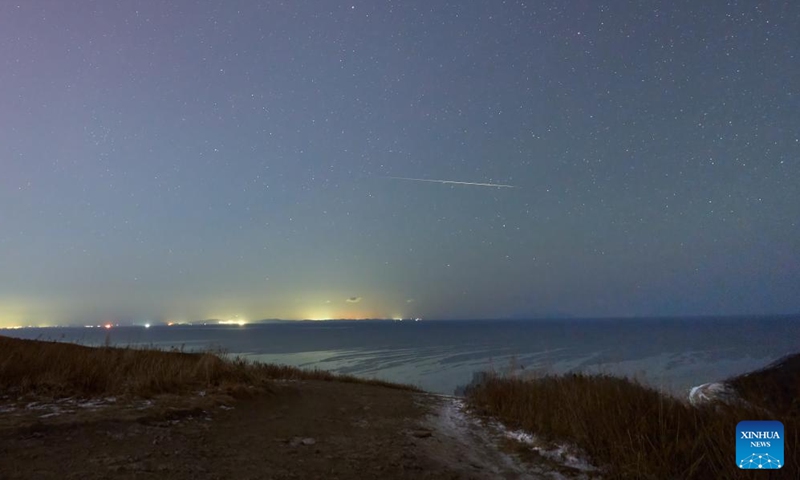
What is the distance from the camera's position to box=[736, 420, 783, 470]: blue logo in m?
4.86

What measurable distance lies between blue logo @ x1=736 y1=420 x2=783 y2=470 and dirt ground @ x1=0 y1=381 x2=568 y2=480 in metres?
2.26

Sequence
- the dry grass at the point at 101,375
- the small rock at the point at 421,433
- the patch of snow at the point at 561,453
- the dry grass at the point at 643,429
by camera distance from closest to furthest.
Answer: the dry grass at the point at 643,429 < the patch of snow at the point at 561,453 < the small rock at the point at 421,433 < the dry grass at the point at 101,375

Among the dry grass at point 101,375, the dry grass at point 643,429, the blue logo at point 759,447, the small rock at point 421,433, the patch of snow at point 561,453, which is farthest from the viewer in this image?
the dry grass at point 101,375

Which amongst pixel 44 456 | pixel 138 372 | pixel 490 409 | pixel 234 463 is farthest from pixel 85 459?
pixel 490 409

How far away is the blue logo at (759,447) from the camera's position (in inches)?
191

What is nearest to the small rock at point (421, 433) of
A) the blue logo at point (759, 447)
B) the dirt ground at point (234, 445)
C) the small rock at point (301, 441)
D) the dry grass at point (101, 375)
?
the dirt ground at point (234, 445)

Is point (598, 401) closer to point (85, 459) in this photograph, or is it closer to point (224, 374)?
point (85, 459)

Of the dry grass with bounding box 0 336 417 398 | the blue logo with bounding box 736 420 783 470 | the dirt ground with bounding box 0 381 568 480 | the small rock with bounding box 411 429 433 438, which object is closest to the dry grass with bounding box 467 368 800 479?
the blue logo with bounding box 736 420 783 470

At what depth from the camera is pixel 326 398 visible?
1122 centimetres

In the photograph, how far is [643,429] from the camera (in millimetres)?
6359

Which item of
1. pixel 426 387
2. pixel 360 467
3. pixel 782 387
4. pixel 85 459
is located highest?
pixel 85 459

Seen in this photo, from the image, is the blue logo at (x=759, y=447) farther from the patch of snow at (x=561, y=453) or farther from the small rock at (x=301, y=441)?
the small rock at (x=301, y=441)

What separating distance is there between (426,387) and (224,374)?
22.0 meters

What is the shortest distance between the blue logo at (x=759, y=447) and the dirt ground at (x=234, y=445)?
226 cm
